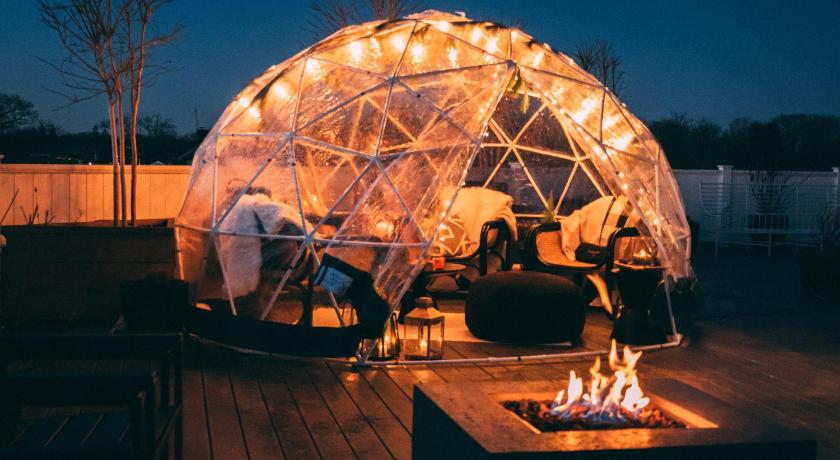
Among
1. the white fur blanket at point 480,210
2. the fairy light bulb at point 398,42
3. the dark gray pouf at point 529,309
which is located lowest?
the dark gray pouf at point 529,309

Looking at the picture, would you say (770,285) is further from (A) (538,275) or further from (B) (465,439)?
(B) (465,439)

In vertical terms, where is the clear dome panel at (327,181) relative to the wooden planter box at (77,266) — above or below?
above

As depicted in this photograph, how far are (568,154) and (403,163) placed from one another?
3561mm

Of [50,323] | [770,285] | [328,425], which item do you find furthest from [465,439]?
[770,285]

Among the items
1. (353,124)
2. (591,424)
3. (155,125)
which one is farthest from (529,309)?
(155,125)

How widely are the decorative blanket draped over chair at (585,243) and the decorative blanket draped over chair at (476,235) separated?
1.22 feet

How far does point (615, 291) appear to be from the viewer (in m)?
7.62

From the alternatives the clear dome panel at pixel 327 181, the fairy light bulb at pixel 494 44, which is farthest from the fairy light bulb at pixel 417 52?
the clear dome panel at pixel 327 181

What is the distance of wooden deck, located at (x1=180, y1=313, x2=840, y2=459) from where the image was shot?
3.97m

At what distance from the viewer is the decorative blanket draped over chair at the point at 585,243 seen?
7.27 metres

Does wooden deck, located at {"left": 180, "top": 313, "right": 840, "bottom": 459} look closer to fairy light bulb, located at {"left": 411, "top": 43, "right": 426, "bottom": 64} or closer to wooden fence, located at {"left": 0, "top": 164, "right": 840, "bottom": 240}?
fairy light bulb, located at {"left": 411, "top": 43, "right": 426, "bottom": 64}

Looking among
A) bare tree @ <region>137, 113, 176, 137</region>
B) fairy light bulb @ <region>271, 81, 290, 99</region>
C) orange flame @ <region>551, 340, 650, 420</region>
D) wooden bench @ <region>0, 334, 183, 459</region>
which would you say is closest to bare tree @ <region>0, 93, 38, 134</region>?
bare tree @ <region>137, 113, 176, 137</region>

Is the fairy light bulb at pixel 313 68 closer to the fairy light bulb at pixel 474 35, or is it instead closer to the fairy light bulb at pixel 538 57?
the fairy light bulb at pixel 474 35

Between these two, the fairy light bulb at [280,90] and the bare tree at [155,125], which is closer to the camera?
the fairy light bulb at [280,90]
